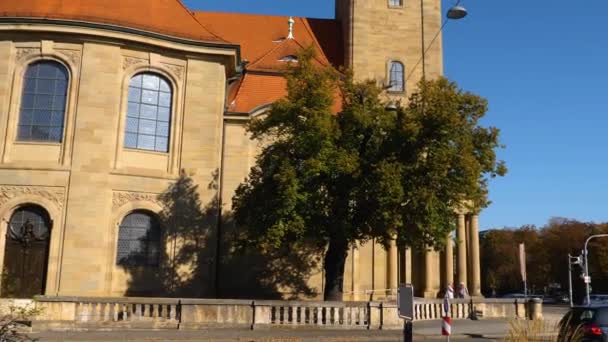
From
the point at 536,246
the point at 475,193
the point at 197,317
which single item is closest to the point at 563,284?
the point at 536,246

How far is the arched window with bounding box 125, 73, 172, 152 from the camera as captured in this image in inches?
910

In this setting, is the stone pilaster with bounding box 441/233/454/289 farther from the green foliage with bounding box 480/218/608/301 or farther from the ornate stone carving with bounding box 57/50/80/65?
the green foliage with bounding box 480/218/608/301

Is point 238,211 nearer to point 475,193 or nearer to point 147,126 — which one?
point 147,126

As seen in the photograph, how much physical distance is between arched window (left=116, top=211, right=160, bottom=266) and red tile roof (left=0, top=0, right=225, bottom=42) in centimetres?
725

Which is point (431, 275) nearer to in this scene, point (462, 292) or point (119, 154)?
point (462, 292)

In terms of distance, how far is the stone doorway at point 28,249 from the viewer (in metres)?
21.0

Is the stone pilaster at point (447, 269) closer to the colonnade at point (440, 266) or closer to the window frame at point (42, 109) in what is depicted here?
the colonnade at point (440, 266)

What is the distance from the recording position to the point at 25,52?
73.9ft

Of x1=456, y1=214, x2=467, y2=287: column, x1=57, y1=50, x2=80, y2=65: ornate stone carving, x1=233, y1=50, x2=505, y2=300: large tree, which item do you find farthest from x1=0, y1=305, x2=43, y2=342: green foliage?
x1=456, y1=214, x2=467, y2=287: column

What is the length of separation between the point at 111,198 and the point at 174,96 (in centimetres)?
471

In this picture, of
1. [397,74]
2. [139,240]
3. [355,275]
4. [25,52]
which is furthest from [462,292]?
[25,52]

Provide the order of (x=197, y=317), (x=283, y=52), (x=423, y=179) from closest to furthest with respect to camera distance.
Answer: (x=197, y=317) → (x=423, y=179) → (x=283, y=52)

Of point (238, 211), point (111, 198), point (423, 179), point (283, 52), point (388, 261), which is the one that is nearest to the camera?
point (423, 179)

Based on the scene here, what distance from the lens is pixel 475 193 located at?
18.9 m
